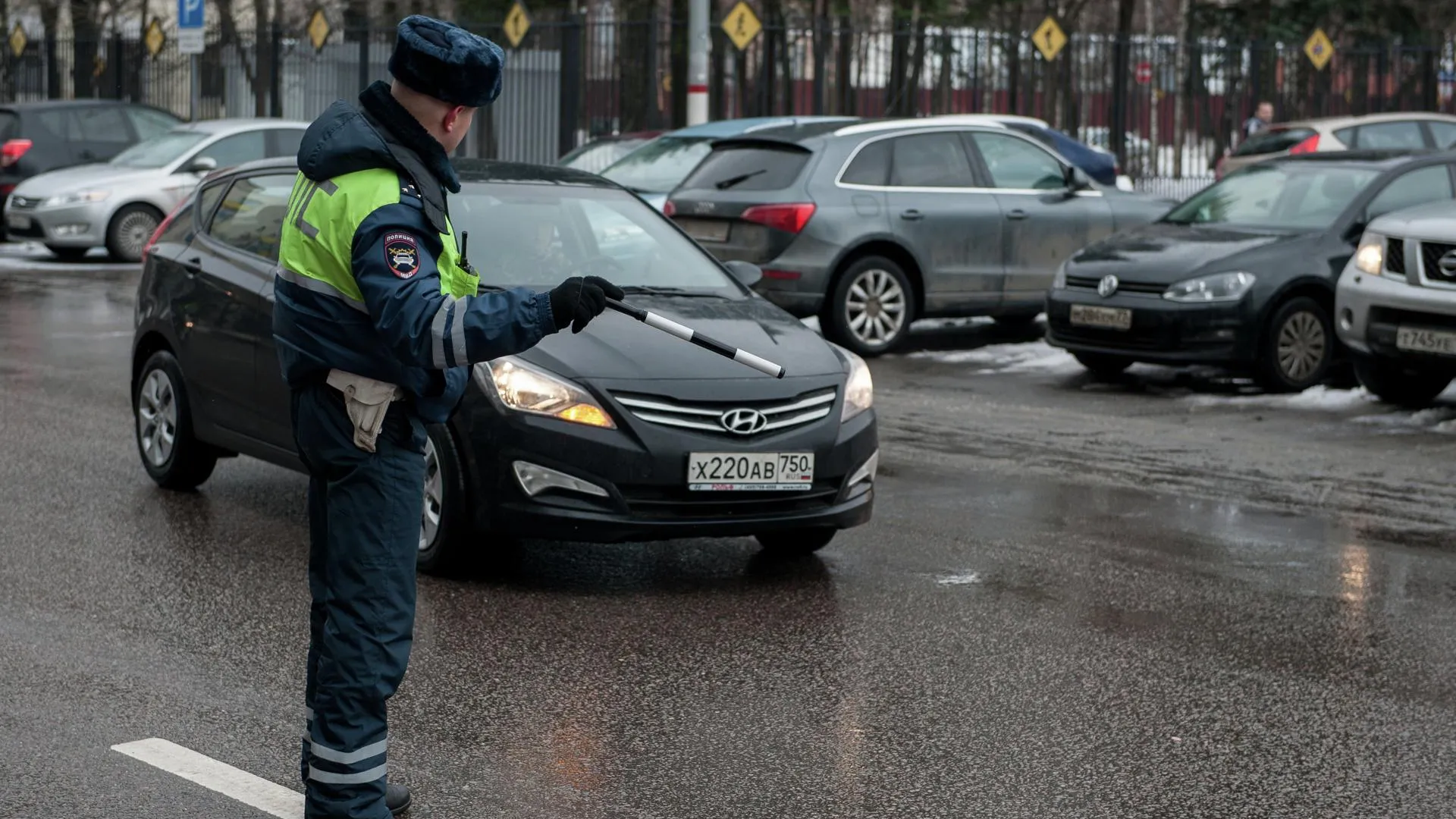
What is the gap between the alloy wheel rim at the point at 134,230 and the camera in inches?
848

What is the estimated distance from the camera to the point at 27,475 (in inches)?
354

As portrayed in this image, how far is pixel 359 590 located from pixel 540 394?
2804 millimetres

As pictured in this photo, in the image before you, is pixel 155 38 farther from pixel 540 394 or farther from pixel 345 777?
pixel 345 777

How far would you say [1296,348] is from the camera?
42.2ft

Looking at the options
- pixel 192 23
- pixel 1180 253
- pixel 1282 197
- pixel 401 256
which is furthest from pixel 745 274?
pixel 192 23

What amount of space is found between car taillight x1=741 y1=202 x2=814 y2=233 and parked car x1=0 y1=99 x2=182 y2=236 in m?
12.1

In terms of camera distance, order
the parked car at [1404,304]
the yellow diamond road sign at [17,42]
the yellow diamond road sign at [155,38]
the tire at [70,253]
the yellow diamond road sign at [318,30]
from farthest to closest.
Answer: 1. the yellow diamond road sign at [17,42]
2. the yellow diamond road sign at [155,38]
3. the yellow diamond road sign at [318,30]
4. the tire at [70,253]
5. the parked car at [1404,304]

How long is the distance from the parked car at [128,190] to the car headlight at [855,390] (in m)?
14.5

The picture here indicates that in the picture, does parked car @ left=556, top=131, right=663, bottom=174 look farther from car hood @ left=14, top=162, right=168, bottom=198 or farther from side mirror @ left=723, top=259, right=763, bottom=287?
side mirror @ left=723, top=259, right=763, bottom=287

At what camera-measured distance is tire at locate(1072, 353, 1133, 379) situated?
13461mm

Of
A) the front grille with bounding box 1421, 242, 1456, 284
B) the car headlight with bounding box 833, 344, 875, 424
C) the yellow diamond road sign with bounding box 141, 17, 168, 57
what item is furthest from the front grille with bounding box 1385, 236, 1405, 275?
the yellow diamond road sign with bounding box 141, 17, 168, 57

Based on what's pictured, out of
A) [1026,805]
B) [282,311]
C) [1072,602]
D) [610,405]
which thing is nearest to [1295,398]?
[1072,602]

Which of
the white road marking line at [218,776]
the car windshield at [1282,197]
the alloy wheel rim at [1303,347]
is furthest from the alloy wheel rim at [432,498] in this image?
the car windshield at [1282,197]

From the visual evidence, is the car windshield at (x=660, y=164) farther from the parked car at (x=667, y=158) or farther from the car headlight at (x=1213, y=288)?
the car headlight at (x=1213, y=288)
